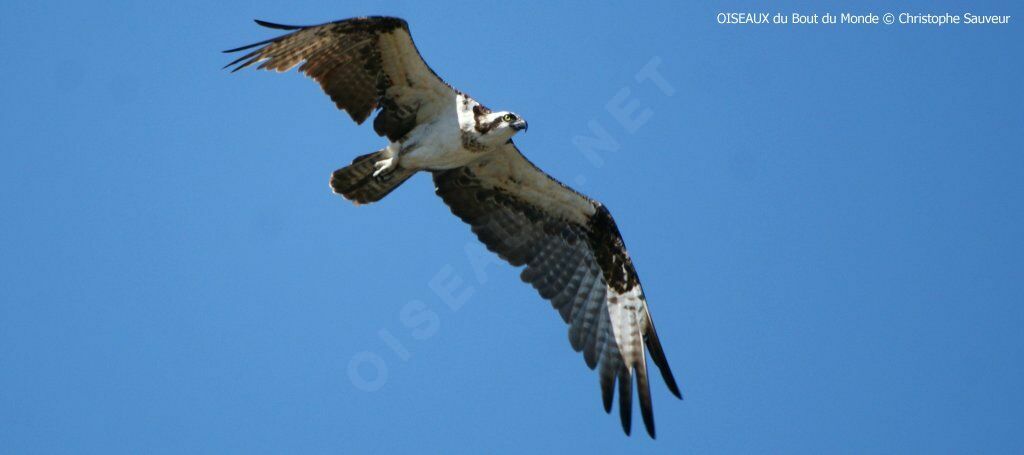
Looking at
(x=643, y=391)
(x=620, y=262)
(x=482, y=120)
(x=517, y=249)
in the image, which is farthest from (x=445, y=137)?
(x=643, y=391)

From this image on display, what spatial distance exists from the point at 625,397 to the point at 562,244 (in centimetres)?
204

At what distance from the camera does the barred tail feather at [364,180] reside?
11875mm

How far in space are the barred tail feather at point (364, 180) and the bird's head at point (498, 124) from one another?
1.05 meters

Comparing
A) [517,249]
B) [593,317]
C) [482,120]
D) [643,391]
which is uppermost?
[482,120]

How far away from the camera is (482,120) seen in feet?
37.7

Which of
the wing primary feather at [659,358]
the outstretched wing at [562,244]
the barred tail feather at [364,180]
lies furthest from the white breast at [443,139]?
the wing primary feather at [659,358]

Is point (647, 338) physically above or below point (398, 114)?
below

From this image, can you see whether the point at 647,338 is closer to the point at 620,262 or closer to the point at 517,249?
the point at 620,262

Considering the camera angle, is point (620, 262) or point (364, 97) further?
point (620, 262)

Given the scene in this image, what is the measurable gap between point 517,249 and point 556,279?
565 millimetres

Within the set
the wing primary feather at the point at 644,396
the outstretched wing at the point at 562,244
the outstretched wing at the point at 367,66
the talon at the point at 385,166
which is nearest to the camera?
the outstretched wing at the point at 367,66

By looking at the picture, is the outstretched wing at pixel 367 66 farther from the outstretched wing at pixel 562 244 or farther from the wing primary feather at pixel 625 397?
the wing primary feather at pixel 625 397

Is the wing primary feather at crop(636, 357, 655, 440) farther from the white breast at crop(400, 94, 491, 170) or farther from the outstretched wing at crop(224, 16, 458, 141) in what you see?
the outstretched wing at crop(224, 16, 458, 141)

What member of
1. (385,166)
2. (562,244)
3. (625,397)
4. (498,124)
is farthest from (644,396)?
(385,166)
